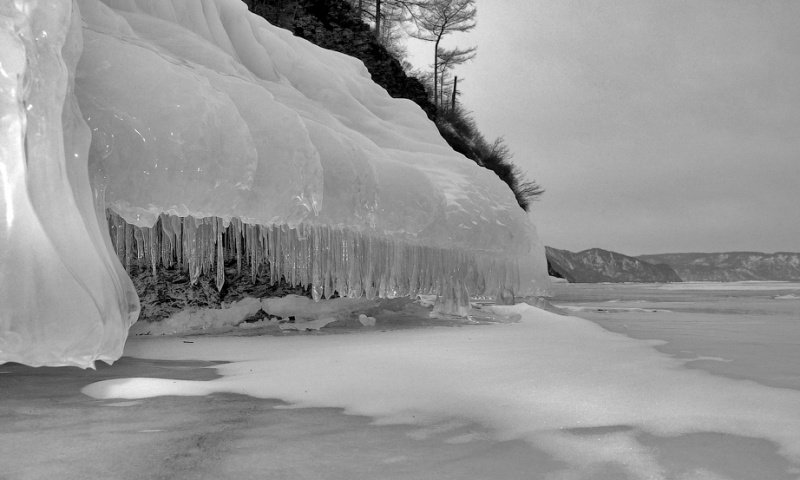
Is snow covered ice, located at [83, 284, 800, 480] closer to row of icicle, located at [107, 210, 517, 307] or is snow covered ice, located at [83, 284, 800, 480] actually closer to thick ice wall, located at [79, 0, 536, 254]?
row of icicle, located at [107, 210, 517, 307]

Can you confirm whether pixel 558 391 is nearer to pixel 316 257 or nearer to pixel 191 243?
pixel 316 257

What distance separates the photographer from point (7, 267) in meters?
1.25

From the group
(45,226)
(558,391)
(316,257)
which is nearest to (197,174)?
(45,226)

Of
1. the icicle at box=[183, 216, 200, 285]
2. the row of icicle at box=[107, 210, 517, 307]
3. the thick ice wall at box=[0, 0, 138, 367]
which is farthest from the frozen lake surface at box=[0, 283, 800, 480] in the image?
the row of icicle at box=[107, 210, 517, 307]

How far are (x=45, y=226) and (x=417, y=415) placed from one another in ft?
3.53

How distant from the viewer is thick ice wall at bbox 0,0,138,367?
126cm

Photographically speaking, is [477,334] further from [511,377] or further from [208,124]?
[208,124]

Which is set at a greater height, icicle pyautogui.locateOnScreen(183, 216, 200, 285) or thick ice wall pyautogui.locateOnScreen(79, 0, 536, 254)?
thick ice wall pyautogui.locateOnScreen(79, 0, 536, 254)

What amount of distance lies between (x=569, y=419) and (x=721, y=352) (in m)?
1.62

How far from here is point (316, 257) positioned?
10.6 feet

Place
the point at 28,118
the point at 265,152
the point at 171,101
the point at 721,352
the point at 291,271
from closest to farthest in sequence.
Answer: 1. the point at 28,118
2. the point at 171,101
3. the point at 265,152
4. the point at 721,352
5. the point at 291,271

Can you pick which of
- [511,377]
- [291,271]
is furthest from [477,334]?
[511,377]

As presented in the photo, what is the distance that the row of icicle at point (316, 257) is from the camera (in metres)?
2.82

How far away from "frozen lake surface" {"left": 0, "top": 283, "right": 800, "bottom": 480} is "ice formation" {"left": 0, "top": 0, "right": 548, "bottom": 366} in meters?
0.30
